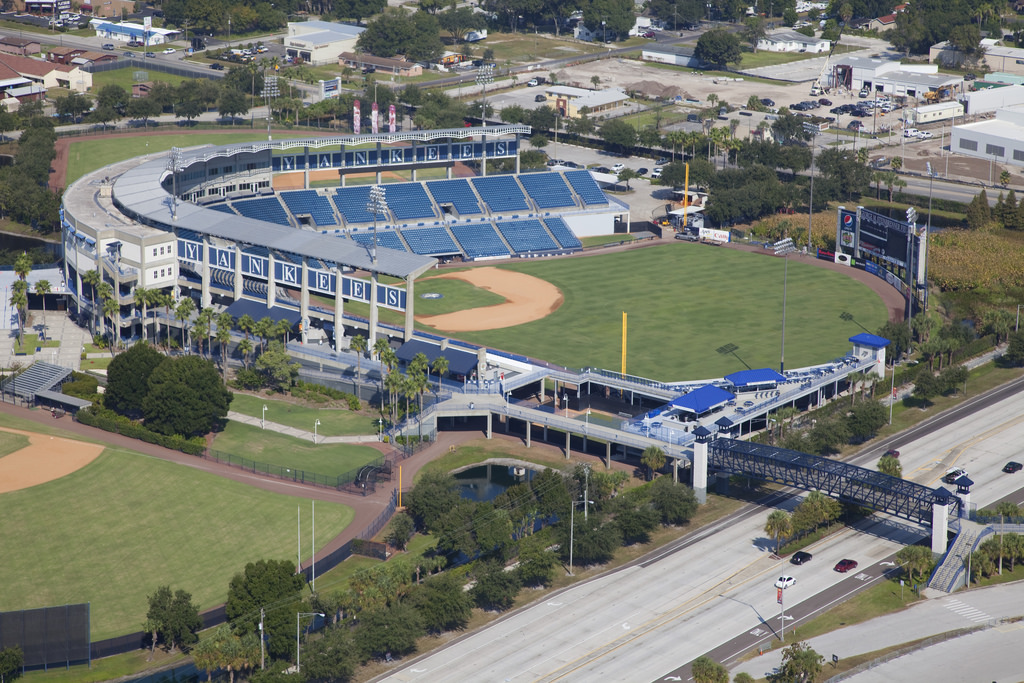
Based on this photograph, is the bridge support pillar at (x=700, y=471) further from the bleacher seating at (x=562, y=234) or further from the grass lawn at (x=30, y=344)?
the bleacher seating at (x=562, y=234)

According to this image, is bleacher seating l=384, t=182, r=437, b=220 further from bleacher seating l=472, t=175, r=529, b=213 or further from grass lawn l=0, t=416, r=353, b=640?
grass lawn l=0, t=416, r=353, b=640

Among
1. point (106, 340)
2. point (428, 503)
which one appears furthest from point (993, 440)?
point (106, 340)

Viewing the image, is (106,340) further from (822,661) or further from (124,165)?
(822,661)

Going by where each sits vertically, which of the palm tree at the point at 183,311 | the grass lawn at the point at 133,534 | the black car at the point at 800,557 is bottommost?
the black car at the point at 800,557

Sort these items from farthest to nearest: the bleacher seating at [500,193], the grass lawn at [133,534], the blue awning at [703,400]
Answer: the bleacher seating at [500,193] < the blue awning at [703,400] < the grass lawn at [133,534]

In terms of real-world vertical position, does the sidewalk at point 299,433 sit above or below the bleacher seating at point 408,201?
below

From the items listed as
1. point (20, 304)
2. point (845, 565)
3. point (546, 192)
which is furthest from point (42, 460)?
point (546, 192)

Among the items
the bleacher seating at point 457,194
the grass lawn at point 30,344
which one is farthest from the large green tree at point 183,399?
Result: the bleacher seating at point 457,194

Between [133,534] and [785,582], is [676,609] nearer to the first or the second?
[785,582]
